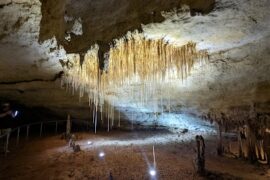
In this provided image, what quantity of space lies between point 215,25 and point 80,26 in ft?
9.51

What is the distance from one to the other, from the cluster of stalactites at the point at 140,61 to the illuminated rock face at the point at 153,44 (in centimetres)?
7

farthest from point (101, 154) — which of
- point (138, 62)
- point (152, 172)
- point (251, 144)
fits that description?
point (251, 144)

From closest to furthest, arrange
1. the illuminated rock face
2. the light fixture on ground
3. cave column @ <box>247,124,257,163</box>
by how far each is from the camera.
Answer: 1. the illuminated rock face
2. the light fixture on ground
3. cave column @ <box>247,124,257,163</box>

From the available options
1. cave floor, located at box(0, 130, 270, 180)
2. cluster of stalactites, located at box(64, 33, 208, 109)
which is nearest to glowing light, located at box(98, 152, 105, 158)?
cave floor, located at box(0, 130, 270, 180)

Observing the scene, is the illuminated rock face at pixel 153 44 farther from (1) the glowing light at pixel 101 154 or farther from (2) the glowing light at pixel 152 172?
(2) the glowing light at pixel 152 172

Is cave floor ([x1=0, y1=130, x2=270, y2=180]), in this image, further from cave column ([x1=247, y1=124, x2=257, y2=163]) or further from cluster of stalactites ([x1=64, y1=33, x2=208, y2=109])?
cluster of stalactites ([x1=64, y1=33, x2=208, y2=109])

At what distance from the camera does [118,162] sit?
7543 mm

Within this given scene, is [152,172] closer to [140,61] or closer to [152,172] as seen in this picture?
[152,172]

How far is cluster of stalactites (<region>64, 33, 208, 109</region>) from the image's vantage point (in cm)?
648

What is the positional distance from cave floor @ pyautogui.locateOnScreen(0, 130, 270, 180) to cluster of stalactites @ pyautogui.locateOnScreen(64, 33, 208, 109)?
96.0 inches

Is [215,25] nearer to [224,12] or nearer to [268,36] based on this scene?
[224,12]

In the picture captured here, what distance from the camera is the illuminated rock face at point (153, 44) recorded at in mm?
5227

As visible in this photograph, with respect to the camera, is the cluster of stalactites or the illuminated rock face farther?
the cluster of stalactites

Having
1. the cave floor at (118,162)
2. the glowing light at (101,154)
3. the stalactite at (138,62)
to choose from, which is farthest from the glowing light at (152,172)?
the stalactite at (138,62)
